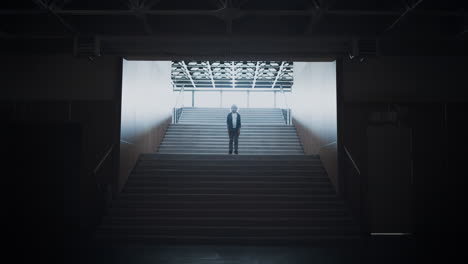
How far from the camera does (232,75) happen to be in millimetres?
24109

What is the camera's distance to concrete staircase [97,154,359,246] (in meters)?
9.10

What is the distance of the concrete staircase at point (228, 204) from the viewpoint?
9.10 meters

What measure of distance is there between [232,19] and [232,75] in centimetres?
1457

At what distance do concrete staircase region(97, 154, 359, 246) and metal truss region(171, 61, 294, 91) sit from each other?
947 cm

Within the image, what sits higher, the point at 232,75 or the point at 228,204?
the point at 232,75

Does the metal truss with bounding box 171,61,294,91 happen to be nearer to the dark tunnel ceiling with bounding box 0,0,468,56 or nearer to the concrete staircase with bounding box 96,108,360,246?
the concrete staircase with bounding box 96,108,360,246
